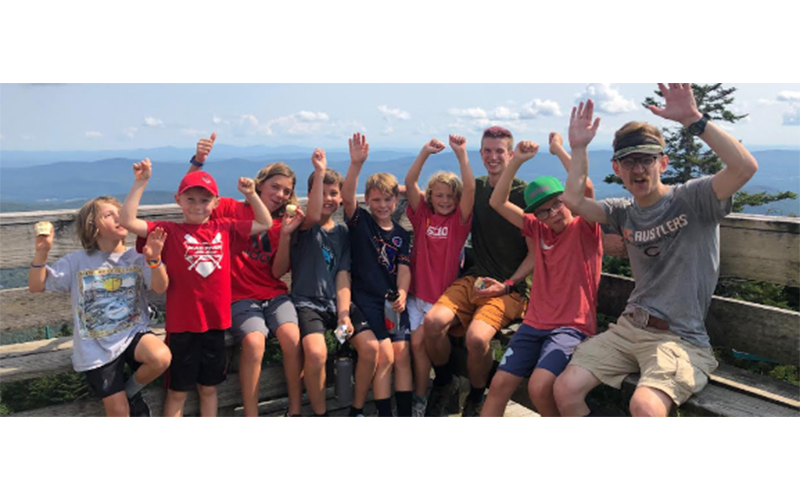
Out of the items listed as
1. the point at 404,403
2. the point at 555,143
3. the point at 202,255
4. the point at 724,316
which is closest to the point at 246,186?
the point at 202,255

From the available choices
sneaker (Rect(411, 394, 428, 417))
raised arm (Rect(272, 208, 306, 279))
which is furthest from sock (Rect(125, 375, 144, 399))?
→ sneaker (Rect(411, 394, 428, 417))

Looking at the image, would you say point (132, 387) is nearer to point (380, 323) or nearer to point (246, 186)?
point (246, 186)

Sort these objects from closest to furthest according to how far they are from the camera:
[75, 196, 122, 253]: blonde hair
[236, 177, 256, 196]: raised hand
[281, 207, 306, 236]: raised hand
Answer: [75, 196, 122, 253]: blonde hair < [236, 177, 256, 196]: raised hand < [281, 207, 306, 236]: raised hand

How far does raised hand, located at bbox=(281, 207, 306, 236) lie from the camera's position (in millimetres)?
4332

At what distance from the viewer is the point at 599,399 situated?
3797 mm

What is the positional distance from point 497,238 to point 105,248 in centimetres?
265

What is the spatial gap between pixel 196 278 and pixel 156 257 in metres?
0.28

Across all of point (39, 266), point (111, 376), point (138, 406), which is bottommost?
point (138, 406)

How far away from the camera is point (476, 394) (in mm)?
4547

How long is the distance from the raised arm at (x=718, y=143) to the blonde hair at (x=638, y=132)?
0.18 m

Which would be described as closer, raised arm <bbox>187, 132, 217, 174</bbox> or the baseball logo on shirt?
the baseball logo on shirt

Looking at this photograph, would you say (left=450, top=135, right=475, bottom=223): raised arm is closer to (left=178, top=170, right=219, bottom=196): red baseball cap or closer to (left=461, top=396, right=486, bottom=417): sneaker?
(left=461, top=396, right=486, bottom=417): sneaker

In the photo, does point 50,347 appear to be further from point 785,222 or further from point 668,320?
point 785,222

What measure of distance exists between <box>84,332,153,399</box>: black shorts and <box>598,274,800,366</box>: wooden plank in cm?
358
